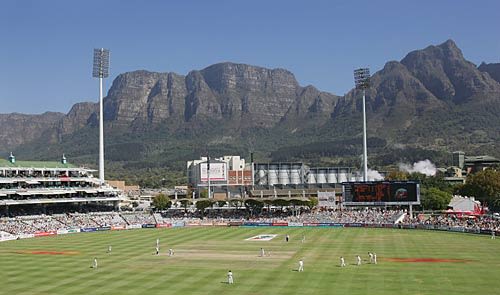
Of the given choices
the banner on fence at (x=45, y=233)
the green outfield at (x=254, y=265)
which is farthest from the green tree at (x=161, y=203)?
the green outfield at (x=254, y=265)

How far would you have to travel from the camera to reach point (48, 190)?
113562mm

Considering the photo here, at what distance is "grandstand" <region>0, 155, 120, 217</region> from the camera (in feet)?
356

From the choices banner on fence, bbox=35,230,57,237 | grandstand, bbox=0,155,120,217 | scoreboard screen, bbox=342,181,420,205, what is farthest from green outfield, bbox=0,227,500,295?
grandstand, bbox=0,155,120,217

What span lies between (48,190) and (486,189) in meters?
90.6

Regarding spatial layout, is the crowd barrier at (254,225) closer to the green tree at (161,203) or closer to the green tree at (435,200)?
the green tree at (435,200)

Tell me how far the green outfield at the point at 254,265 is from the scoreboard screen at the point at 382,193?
47.6 feet

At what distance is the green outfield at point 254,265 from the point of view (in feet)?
145

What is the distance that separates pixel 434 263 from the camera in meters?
55.2

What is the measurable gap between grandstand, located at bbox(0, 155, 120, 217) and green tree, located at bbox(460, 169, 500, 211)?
78.8 metres

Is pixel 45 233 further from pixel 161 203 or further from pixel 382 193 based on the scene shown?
pixel 382 193

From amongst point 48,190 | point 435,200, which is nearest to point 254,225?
point 48,190

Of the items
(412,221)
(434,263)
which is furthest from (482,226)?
(434,263)

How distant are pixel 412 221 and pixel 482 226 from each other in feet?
43.2

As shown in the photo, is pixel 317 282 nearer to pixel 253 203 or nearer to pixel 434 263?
pixel 434 263
